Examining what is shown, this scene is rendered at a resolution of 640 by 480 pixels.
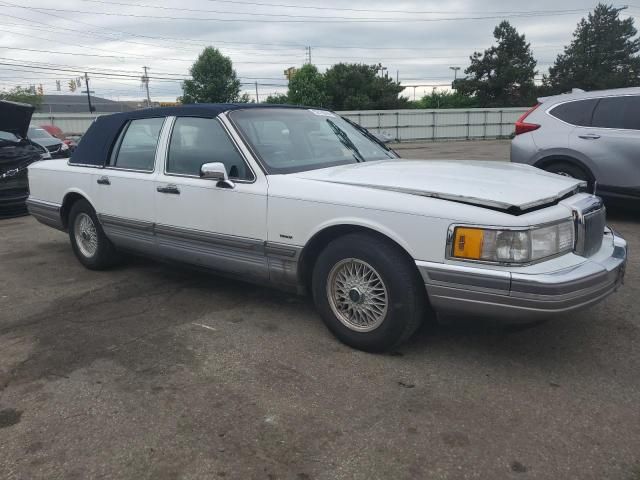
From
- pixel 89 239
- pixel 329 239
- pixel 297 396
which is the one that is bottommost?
pixel 297 396

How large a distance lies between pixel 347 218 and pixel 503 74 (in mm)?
60863

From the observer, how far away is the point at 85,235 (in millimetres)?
5648

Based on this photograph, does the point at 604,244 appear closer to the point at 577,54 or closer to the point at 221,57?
the point at 221,57

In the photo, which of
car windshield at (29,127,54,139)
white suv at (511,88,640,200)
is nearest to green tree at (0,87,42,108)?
car windshield at (29,127,54,139)

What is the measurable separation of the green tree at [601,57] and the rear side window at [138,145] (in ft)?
205

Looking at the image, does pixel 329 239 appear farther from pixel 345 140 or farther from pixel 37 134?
pixel 37 134

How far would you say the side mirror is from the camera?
3900 millimetres

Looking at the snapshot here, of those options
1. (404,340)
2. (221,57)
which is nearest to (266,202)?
(404,340)

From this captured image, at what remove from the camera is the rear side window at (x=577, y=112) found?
7103 millimetres

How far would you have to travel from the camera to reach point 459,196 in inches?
122

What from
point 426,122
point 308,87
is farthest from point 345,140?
point 308,87

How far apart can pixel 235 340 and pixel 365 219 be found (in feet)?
4.07

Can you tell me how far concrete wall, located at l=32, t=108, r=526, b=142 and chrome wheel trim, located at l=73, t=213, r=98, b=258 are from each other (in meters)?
28.4

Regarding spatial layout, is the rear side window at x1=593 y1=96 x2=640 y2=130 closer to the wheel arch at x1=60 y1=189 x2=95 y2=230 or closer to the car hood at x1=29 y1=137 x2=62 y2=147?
the wheel arch at x1=60 y1=189 x2=95 y2=230
